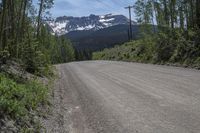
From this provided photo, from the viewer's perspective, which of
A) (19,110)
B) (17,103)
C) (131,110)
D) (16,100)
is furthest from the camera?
(131,110)

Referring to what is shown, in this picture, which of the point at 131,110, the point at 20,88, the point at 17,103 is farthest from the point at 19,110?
the point at 131,110

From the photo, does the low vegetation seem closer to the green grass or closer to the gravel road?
the gravel road

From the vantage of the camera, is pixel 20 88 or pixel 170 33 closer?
pixel 20 88

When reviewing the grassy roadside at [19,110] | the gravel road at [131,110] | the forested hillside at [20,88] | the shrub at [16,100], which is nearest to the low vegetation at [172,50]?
the forested hillside at [20,88]

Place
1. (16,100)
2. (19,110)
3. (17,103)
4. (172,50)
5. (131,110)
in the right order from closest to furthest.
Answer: (19,110) < (17,103) < (16,100) < (131,110) < (172,50)

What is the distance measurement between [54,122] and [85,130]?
5.01ft

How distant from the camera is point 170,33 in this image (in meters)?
44.3

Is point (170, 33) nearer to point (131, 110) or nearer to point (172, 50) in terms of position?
point (172, 50)

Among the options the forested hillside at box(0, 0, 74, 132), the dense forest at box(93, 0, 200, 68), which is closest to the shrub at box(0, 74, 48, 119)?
the forested hillside at box(0, 0, 74, 132)

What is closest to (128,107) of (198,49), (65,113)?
(65,113)

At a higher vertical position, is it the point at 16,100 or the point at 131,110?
the point at 16,100

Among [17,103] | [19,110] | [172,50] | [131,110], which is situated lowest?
[131,110]

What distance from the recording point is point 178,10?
152 feet

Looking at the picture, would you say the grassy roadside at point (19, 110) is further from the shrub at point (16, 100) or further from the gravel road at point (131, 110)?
the gravel road at point (131, 110)
